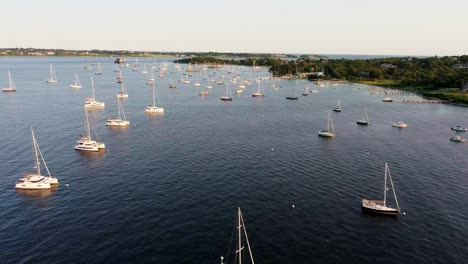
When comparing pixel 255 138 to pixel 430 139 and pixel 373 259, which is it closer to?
pixel 430 139

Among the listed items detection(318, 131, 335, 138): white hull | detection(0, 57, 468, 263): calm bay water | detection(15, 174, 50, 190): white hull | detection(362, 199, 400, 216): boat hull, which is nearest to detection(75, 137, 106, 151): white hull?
detection(0, 57, 468, 263): calm bay water

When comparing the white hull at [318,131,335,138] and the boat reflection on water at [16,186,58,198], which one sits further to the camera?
the white hull at [318,131,335,138]

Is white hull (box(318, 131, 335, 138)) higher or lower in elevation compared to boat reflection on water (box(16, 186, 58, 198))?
higher

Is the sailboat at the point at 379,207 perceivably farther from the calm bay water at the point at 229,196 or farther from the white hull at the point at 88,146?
the white hull at the point at 88,146

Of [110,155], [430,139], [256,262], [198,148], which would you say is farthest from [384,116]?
[256,262]

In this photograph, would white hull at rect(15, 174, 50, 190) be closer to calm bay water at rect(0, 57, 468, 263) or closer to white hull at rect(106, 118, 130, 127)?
calm bay water at rect(0, 57, 468, 263)

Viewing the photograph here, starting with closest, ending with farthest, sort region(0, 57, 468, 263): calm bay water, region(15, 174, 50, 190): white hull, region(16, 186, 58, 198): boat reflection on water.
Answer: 1. region(0, 57, 468, 263): calm bay water
2. region(16, 186, 58, 198): boat reflection on water
3. region(15, 174, 50, 190): white hull

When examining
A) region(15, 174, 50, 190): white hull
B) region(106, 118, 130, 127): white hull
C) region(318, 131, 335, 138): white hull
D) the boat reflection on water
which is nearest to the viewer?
the boat reflection on water

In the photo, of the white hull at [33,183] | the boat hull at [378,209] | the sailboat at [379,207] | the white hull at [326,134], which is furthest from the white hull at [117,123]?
the boat hull at [378,209]

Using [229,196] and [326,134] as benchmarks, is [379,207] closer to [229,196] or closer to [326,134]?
[229,196]
